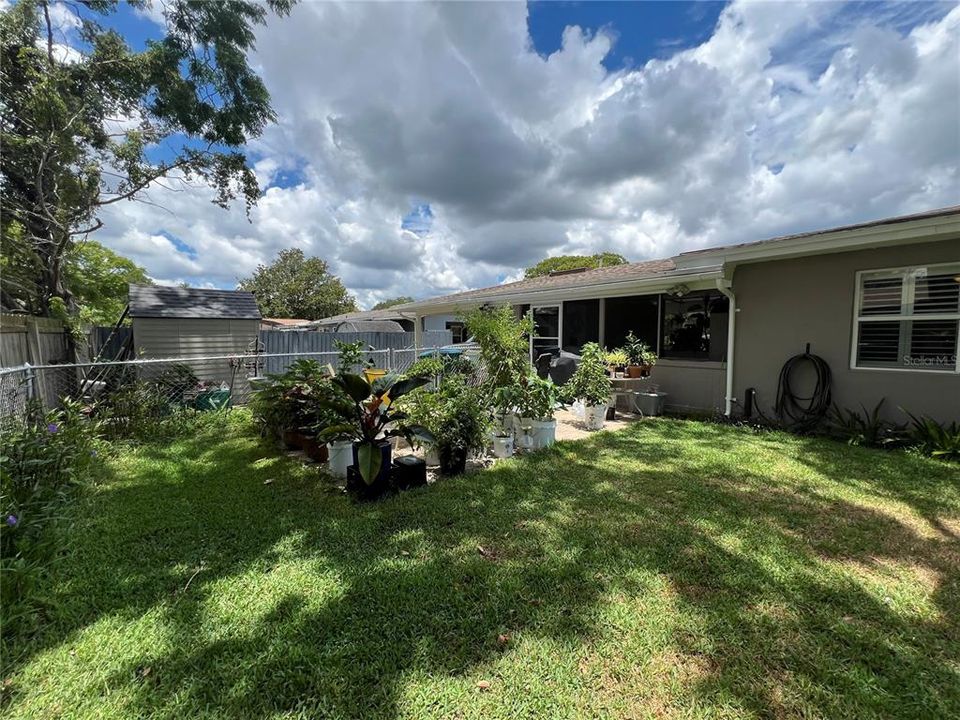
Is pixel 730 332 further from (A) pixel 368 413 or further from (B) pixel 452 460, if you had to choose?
(A) pixel 368 413

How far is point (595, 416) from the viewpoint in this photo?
642 cm

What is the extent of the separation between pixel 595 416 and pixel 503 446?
2.09 metres

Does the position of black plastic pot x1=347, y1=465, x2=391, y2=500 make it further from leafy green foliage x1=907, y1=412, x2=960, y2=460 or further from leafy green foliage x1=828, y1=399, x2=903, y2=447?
leafy green foliage x1=907, y1=412, x2=960, y2=460

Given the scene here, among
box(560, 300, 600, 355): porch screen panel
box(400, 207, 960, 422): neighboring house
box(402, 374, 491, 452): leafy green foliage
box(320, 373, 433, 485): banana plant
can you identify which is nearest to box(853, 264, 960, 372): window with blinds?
box(400, 207, 960, 422): neighboring house

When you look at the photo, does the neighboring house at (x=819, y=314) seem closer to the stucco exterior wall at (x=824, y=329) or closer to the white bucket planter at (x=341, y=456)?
the stucco exterior wall at (x=824, y=329)

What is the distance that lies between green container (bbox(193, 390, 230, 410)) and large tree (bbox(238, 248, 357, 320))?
3014 centimetres

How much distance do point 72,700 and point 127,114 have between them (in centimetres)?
1038

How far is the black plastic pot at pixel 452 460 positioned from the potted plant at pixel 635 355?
14.7 ft

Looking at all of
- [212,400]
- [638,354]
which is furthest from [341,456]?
[638,354]

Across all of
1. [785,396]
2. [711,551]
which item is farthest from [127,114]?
[785,396]

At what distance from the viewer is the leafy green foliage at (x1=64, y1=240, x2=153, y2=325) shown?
13.9m

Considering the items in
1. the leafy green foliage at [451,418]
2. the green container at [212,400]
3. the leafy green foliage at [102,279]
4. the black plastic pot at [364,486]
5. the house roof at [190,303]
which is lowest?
the black plastic pot at [364,486]

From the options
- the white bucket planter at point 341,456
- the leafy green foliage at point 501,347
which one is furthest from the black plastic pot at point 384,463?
the leafy green foliage at point 501,347

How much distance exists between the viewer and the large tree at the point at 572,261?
36612 millimetres
